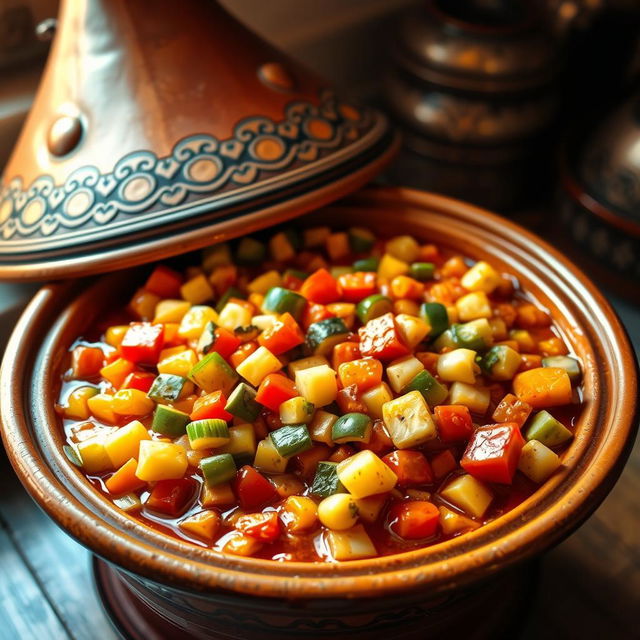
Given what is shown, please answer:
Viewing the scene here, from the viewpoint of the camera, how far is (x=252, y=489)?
3.82 ft

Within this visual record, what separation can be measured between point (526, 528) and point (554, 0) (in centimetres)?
173

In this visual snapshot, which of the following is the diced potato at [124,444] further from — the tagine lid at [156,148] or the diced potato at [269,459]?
the tagine lid at [156,148]

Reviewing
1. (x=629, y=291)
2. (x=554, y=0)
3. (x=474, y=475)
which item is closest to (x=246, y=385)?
(x=474, y=475)

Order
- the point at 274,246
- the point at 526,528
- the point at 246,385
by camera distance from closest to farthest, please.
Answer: the point at 526,528
the point at 246,385
the point at 274,246

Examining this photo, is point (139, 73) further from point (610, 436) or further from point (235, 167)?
point (610, 436)

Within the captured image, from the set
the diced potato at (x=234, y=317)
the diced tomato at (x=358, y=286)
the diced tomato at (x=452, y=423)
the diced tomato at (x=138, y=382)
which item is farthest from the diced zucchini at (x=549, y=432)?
the diced tomato at (x=138, y=382)

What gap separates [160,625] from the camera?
53.1 inches

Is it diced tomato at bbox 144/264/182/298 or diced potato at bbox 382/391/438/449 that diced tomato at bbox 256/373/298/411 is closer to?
diced potato at bbox 382/391/438/449

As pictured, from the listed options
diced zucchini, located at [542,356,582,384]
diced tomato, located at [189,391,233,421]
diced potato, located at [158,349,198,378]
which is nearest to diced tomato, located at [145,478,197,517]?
diced tomato, located at [189,391,233,421]

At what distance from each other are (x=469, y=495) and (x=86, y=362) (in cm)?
73

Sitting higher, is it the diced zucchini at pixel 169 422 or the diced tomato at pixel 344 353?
the diced tomato at pixel 344 353

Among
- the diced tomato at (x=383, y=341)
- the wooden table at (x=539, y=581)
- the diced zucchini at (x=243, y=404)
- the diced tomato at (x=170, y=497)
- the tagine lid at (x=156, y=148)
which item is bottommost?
the wooden table at (x=539, y=581)

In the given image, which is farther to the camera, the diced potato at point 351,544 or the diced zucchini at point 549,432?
the diced zucchini at point 549,432

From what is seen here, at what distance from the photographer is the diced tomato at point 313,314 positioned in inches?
54.9
